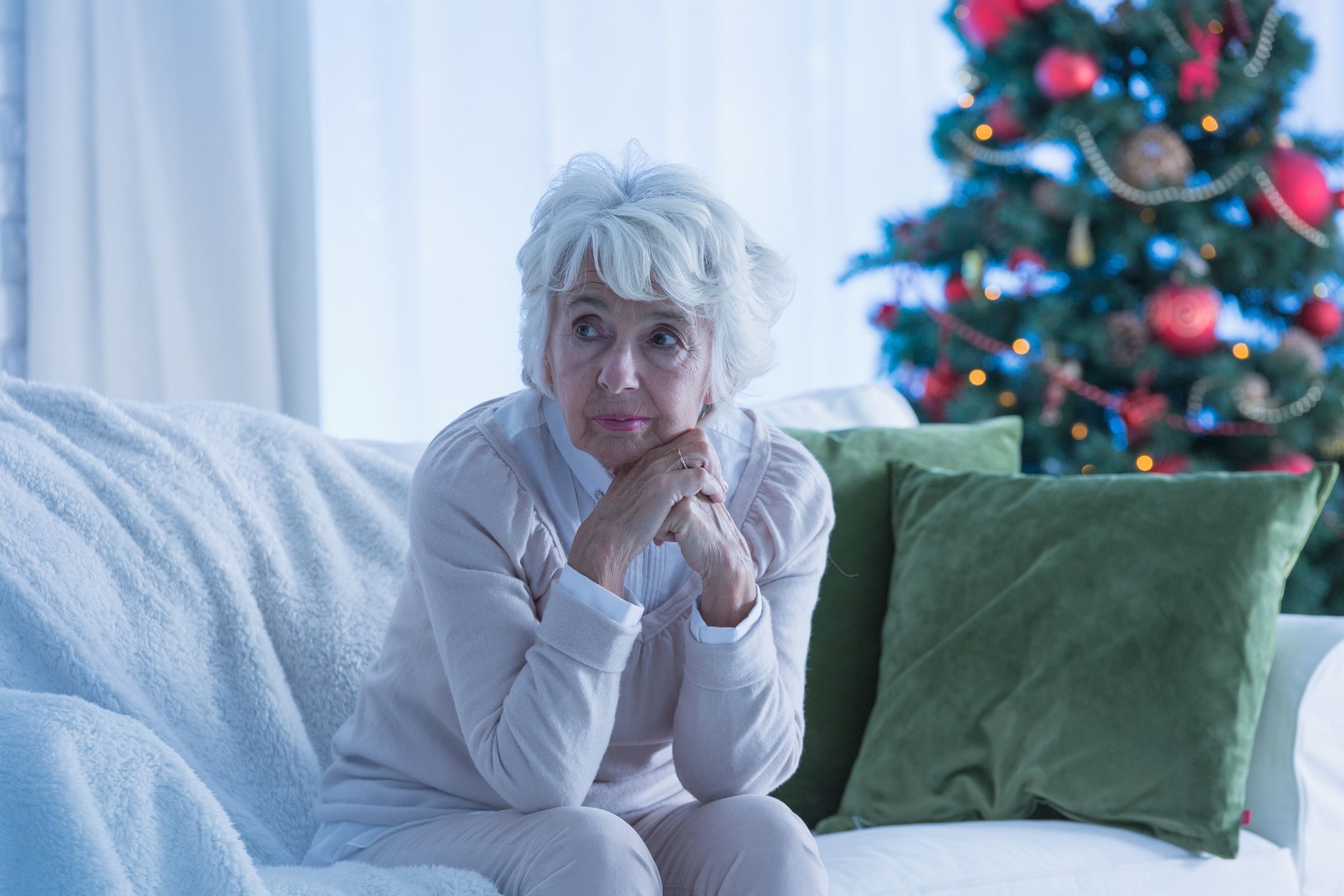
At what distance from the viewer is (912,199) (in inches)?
138

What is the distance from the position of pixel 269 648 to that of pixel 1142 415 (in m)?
2.10

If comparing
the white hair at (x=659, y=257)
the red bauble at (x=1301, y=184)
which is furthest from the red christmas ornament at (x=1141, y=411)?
the white hair at (x=659, y=257)

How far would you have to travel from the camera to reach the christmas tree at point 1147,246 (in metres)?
2.69

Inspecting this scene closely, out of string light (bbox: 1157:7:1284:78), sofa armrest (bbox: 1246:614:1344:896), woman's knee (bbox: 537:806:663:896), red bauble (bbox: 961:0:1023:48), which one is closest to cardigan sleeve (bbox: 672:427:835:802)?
woman's knee (bbox: 537:806:663:896)

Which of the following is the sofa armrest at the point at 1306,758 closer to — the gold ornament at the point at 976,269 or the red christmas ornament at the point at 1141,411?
the red christmas ornament at the point at 1141,411

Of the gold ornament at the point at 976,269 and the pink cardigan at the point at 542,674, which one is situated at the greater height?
the gold ornament at the point at 976,269

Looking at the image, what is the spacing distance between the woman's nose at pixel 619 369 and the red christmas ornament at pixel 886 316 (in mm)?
1923

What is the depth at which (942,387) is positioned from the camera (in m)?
2.91

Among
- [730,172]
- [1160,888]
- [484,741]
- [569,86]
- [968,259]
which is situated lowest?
[1160,888]

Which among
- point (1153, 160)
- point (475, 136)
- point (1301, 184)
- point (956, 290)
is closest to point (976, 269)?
point (956, 290)

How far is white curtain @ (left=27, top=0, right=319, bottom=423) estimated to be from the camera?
272cm

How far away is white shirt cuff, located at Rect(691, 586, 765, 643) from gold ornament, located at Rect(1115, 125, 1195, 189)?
195cm

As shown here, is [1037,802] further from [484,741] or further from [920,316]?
[920,316]

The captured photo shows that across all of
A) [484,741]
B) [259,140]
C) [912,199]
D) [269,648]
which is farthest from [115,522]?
[912,199]
